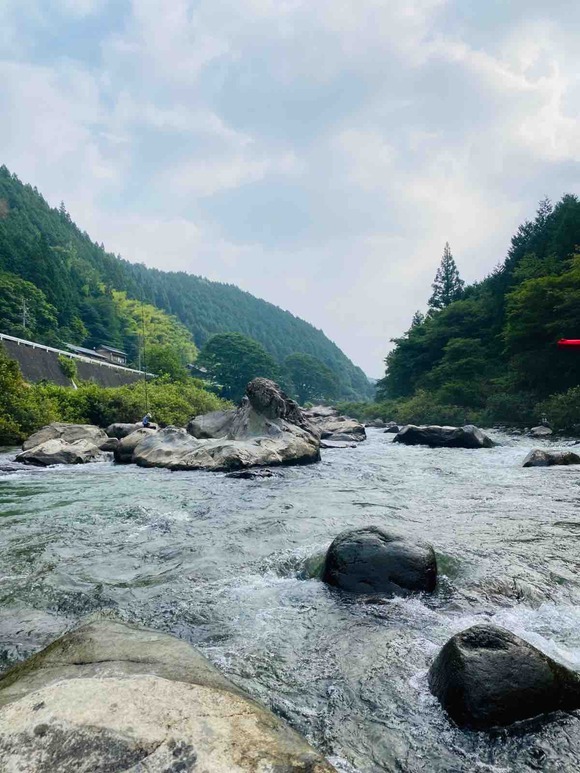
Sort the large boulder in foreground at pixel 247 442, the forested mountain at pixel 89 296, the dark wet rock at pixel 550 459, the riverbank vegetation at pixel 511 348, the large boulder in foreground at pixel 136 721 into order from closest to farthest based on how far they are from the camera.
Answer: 1. the large boulder in foreground at pixel 136 721
2. the dark wet rock at pixel 550 459
3. the large boulder in foreground at pixel 247 442
4. the riverbank vegetation at pixel 511 348
5. the forested mountain at pixel 89 296

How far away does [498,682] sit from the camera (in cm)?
323

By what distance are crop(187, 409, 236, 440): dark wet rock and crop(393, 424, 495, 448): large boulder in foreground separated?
29.3 ft

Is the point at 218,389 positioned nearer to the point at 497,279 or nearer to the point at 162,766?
the point at 497,279

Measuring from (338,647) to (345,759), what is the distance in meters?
1.32

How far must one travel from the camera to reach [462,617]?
15.6ft

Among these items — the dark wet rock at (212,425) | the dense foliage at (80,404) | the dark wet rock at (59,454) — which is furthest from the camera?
the dark wet rock at (212,425)

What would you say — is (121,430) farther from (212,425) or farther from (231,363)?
(231,363)

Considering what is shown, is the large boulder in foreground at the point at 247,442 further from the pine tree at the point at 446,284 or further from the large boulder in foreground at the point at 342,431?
the pine tree at the point at 446,284

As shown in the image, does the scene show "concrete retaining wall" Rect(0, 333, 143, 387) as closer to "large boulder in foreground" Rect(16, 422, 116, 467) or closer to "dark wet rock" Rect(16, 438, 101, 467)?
"large boulder in foreground" Rect(16, 422, 116, 467)

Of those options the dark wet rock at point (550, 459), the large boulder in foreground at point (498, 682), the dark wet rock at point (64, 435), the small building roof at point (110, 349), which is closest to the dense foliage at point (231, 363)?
the small building roof at point (110, 349)

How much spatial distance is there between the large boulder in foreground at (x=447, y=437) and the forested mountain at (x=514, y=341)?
5.08 meters

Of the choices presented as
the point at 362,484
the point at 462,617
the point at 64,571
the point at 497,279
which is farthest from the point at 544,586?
the point at 497,279

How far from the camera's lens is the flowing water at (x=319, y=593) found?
10.5 feet

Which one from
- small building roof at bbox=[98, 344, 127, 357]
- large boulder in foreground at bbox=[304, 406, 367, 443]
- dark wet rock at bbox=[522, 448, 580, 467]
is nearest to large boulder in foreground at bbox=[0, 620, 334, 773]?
dark wet rock at bbox=[522, 448, 580, 467]
